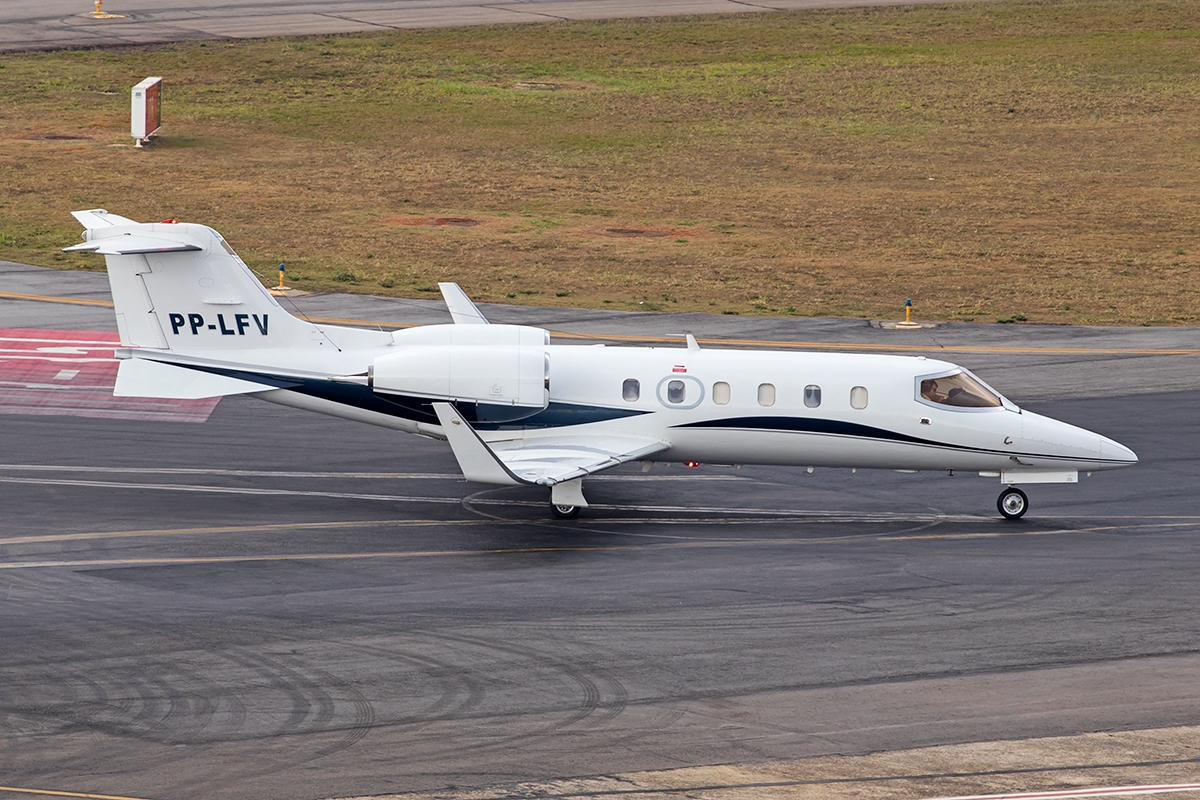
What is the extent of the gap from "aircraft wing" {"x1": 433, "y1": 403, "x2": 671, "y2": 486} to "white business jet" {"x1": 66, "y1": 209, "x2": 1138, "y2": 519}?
6cm

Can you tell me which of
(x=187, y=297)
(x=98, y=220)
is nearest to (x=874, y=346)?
(x=187, y=297)

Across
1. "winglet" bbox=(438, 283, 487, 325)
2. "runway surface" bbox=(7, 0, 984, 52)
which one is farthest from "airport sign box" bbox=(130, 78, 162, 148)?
"winglet" bbox=(438, 283, 487, 325)

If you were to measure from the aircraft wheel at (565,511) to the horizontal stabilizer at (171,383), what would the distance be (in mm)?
5856

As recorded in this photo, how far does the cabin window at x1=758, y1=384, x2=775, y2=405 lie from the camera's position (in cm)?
2831

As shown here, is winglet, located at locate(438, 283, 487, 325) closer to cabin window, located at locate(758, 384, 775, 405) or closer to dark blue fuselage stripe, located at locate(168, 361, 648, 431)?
dark blue fuselage stripe, located at locate(168, 361, 648, 431)

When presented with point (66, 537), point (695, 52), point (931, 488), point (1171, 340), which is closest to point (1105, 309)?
point (1171, 340)

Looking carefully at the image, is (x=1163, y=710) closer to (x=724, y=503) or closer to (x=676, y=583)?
(x=676, y=583)

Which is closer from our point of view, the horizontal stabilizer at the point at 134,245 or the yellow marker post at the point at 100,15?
the horizontal stabilizer at the point at 134,245

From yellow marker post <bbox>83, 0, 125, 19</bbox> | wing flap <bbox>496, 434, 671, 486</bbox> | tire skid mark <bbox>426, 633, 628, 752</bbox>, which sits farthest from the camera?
yellow marker post <bbox>83, 0, 125, 19</bbox>

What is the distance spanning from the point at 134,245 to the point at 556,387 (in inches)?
323

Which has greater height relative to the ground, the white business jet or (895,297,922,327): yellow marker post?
(895,297,922,327): yellow marker post

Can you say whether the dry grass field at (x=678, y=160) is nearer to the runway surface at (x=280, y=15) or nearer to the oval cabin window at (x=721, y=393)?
the runway surface at (x=280, y=15)

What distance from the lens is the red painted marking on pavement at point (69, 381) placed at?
112 feet

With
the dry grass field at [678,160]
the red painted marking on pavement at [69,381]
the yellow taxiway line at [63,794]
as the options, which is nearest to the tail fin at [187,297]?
the red painted marking on pavement at [69,381]
